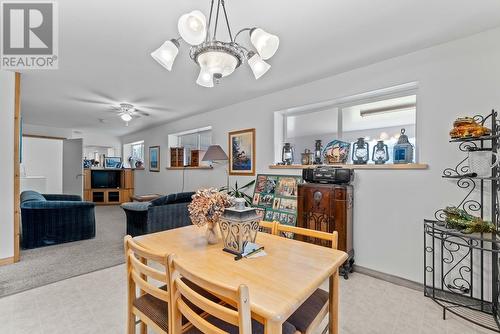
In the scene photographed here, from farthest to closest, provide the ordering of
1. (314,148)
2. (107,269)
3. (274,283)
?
(314,148) → (107,269) → (274,283)

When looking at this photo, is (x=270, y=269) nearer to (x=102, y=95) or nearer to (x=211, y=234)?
(x=211, y=234)

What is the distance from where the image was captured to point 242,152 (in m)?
4.09

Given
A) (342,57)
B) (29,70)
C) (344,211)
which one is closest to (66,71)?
(29,70)

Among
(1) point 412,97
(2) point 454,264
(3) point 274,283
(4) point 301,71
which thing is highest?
(4) point 301,71

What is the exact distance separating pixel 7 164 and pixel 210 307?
3.50 metres

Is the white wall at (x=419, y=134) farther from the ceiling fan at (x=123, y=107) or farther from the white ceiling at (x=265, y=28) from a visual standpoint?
the ceiling fan at (x=123, y=107)

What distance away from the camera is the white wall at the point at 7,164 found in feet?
9.29

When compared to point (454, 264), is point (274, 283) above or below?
above

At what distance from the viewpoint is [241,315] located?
0.78 metres

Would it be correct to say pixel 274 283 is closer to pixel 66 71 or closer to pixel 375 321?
pixel 375 321

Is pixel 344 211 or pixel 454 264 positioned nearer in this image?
pixel 454 264

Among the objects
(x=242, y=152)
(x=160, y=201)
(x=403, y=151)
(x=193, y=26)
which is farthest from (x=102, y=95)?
(x=403, y=151)

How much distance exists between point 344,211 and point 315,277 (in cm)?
158

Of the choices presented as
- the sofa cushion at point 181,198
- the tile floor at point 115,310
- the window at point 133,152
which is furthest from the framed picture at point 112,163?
the tile floor at point 115,310
